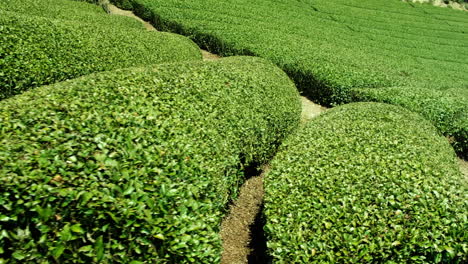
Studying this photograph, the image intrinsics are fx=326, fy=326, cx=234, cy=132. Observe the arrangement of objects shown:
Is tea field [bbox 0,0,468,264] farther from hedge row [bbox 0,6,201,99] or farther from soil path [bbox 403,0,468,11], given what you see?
soil path [bbox 403,0,468,11]

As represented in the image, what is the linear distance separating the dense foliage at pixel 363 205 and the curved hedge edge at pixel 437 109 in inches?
293

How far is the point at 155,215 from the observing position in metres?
3.94

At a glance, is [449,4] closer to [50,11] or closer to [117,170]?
[50,11]

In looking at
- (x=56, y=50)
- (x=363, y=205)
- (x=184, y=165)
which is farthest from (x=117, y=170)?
(x=56, y=50)

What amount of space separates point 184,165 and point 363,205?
114 inches

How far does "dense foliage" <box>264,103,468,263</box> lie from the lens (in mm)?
4617

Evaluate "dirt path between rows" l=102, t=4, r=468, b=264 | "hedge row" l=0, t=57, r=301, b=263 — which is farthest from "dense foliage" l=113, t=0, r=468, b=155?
"hedge row" l=0, t=57, r=301, b=263

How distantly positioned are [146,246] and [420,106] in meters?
14.2

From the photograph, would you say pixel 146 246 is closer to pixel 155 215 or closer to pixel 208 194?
pixel 155 215

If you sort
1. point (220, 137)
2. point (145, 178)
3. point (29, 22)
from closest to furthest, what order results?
1. point (145, 178)
2. point (220, 137)
3. point (29, 22)

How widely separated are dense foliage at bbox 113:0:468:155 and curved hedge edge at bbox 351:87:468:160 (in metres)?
0.14

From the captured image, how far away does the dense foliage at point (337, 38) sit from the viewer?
17234 mm

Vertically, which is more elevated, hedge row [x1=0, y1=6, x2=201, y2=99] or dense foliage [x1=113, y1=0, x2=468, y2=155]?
hedge row [x1=0, y1=6, x2=201, y2=99]

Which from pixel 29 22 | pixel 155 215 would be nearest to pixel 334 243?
pixel 155 215
